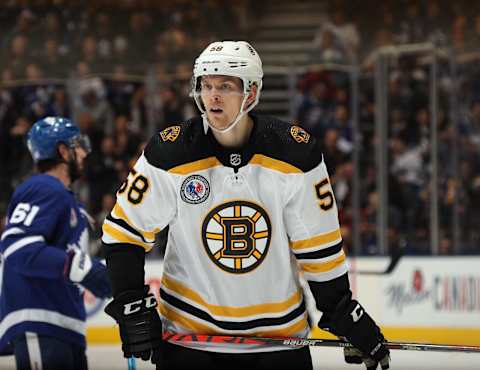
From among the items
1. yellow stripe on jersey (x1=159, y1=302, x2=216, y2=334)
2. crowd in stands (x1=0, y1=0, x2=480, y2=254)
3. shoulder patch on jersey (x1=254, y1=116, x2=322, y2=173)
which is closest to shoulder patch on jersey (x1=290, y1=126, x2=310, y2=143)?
shoulder patch on jersey (x1=254, y1=116, x2=322, y2=173)

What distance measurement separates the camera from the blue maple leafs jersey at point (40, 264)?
2496mm

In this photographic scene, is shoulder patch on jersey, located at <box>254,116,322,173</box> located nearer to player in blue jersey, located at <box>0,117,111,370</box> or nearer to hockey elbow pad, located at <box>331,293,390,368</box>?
hockey elbow pad, located at <box>331,293,390,368</box>

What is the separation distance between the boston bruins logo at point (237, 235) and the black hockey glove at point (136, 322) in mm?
193

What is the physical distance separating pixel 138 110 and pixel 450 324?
105 inches

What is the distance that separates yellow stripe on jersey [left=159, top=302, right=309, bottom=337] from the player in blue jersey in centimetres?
54

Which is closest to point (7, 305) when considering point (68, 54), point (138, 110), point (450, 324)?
point (450, 324)

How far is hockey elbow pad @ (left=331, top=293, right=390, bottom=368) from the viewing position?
2.01 m

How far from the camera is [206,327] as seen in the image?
2.04m

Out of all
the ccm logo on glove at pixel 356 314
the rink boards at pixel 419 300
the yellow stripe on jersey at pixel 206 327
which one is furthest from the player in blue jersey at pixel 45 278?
the rink boards at pixel 419 300

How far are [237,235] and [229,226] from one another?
3 centimetres

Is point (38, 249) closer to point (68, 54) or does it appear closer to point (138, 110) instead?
point (138, 110)

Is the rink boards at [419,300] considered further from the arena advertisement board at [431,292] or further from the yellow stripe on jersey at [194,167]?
the yellow stripe on jersey at [194,167]

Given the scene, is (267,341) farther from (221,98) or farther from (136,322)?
(221,98)

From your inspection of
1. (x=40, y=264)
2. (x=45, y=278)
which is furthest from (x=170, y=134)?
(x=45, y=278)
